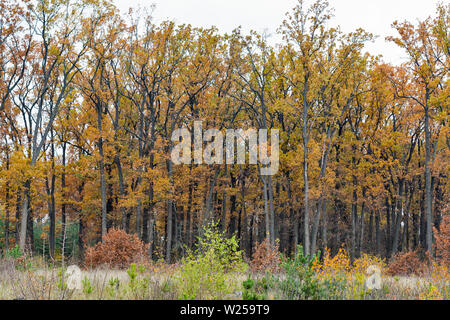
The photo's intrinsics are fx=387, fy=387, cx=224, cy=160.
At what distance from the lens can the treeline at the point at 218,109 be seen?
20.8 metres

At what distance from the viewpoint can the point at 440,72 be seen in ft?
67.0

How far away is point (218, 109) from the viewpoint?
2325cm

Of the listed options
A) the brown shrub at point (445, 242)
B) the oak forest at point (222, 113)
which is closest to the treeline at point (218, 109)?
the oak forest at point (222, 113)

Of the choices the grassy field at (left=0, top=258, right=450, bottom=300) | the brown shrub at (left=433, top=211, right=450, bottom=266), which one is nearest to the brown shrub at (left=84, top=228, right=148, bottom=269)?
the grassy field at (left=0, top=258, right=450, bottom=300)

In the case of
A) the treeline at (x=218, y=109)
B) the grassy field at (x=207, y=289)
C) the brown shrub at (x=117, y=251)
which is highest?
the treeline at (x=218, y=109)

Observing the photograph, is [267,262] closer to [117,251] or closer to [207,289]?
[207,289]

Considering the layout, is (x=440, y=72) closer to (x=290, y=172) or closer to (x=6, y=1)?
(x=290, y=172)

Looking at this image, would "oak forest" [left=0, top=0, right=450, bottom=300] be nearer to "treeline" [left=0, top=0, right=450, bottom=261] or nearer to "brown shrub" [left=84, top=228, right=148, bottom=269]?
"treeline" [left=0, top=0, right=450, bottom=261]

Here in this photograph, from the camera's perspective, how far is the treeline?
68.3ft

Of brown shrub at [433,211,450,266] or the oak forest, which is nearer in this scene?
brown shrub at [433,211,450,266]

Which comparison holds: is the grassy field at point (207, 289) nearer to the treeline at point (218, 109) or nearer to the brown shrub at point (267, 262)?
the brown shrub at point (267, 262)

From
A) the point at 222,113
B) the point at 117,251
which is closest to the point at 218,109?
the point at 222,113

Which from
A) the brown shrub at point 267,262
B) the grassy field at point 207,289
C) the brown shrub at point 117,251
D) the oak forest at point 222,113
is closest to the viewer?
the grassy field at point 207,289
